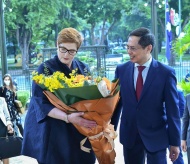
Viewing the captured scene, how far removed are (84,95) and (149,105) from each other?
0.77m

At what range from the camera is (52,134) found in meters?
2.19

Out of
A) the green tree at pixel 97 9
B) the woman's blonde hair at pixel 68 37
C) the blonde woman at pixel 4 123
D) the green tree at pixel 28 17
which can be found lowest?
the blonde woman at pixel 4 123

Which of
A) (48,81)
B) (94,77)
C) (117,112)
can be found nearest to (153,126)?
(117,112)

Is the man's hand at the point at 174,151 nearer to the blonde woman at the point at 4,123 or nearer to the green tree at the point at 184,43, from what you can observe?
the green tree at the point at 184,43

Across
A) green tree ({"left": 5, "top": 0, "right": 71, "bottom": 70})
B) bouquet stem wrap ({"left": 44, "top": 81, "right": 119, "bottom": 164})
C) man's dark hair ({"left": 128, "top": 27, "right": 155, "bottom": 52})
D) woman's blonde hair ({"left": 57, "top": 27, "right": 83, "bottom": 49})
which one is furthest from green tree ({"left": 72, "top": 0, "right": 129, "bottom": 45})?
bouquet stem wrap ({"left": 44, "top": 81, "right": 119, "bottom": 164})

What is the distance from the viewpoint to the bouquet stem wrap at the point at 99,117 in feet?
6.59

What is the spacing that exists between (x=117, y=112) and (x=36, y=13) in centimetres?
1480

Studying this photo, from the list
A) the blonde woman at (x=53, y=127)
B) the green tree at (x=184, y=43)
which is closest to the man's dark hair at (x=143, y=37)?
the blonde woman at (x=53, y=127)

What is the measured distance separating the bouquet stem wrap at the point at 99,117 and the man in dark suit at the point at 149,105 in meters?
0.38

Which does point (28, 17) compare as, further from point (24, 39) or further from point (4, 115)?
point (4, 115)

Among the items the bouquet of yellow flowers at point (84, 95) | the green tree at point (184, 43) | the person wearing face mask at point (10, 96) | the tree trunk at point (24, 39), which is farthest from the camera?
the tree trunk at point (24, 39)

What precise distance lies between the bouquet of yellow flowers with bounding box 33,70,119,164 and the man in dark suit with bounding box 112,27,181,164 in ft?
1.56

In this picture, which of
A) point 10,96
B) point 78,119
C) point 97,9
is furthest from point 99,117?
point 97,9

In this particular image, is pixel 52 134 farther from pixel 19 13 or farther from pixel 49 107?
pixel 19 13
